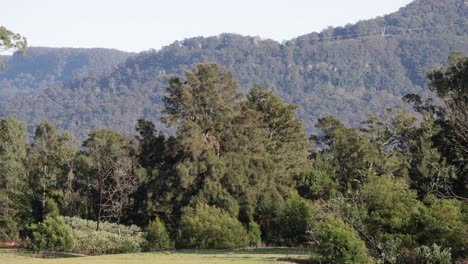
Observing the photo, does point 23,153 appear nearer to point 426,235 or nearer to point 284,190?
point 284,190

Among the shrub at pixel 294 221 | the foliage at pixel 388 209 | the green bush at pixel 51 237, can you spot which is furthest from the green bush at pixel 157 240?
the foliage at pixel 388 209

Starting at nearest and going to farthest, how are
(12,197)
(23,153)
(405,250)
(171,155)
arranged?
(405,250), (171,155), (12,197), (23,153)

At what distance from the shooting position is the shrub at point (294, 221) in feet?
Result: 127

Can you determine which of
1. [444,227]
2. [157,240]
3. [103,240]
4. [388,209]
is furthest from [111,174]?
[444,227]

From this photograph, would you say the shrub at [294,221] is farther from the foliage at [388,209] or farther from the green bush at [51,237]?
the green bush at [51,237]

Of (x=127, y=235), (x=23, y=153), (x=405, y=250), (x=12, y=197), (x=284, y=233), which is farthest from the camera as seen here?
(x=23, y=153)

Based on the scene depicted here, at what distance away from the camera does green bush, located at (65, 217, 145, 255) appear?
4212 cm

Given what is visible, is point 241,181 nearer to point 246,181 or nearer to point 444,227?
point 246,181

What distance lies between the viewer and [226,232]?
4191 cm

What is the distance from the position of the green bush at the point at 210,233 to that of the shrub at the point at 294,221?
10.4ft

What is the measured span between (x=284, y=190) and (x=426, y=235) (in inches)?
1054

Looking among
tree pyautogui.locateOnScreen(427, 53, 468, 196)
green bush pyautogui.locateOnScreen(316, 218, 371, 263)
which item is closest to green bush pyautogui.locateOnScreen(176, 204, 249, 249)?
tree pyautogui.locateOnScreen(427, 53, 468, 196)

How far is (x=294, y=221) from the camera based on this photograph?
1549 inches

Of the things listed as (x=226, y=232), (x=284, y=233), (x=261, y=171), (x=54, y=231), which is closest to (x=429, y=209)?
(x=284, y=233)
